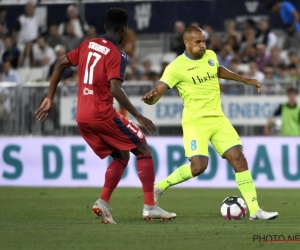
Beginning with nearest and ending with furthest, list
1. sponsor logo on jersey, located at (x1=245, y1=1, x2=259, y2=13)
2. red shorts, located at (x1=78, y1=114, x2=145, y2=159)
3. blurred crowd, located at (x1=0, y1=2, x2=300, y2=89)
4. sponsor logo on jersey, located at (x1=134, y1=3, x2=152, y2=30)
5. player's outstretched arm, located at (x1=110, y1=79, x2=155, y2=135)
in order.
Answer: player's outstretched arm, located at (x1=110, y1=79, x2=155, y2=135)
red shorts, located at (x1=78, y1=114, x2=145, y2=159)
blurred crowd, located at (x1=0, y1=2, x2=300, y2=89)
sponsor logo on jersey, located at (x1=245, y1=1, x2=259, y2=13)
sponsor logo on jersey, located at (x1=134, y1=3, x2=152, y2=30)

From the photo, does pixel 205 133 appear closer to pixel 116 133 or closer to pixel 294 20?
pixel 116 133

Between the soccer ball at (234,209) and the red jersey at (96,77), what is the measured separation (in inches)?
76.0

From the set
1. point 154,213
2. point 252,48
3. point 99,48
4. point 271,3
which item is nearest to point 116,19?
point 99,48

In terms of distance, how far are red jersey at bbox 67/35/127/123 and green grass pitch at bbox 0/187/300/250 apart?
4.27 feet

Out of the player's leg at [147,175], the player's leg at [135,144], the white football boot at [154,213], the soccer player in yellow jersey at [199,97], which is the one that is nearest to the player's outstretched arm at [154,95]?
the soccer player in yellow jersey at [199,97]

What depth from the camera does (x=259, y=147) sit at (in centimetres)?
1944

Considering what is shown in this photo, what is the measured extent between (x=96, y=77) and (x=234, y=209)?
245 cm

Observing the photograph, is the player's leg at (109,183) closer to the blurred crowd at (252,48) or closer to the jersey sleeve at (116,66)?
the jersey sleeve at (116,66)

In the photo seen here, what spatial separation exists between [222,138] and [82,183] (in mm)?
8964

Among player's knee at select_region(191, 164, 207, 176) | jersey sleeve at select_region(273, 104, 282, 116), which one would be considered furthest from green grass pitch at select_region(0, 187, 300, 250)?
jersey sleeve at select_region(273, 104, 282, 116)

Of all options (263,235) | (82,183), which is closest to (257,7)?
(82,183)

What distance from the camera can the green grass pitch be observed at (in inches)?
335

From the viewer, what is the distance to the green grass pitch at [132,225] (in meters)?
8.52

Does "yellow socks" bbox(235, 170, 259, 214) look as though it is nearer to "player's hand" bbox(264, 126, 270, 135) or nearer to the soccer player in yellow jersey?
the soccer player in yellow jersey
